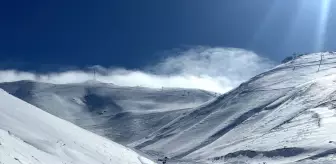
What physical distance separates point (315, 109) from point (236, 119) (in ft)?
153

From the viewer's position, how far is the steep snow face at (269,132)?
87406 mm

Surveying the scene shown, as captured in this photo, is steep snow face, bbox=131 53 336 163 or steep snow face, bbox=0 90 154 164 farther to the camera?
steep snow face, bbox=131 53 336 163

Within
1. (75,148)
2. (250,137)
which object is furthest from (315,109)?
(75,148)

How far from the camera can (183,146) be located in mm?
163375

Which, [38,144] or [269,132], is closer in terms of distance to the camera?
[38,144]

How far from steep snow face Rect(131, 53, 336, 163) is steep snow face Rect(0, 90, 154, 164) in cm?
4026

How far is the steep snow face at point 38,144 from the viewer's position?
20.7 m

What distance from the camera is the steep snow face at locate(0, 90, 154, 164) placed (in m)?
→ 20.7

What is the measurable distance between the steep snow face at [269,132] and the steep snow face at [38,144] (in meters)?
40.3

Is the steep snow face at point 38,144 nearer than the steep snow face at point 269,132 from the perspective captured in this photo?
Yes

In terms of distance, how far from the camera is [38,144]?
1009 inches

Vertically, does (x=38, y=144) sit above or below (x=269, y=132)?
below

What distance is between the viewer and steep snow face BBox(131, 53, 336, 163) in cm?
8741

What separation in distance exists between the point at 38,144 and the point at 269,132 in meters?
105
